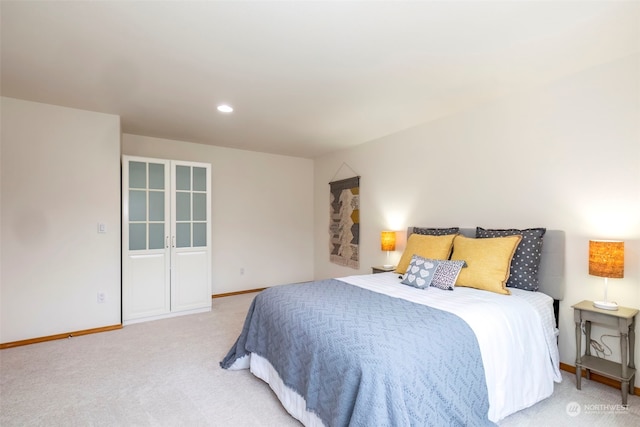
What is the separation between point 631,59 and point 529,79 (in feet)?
2.00

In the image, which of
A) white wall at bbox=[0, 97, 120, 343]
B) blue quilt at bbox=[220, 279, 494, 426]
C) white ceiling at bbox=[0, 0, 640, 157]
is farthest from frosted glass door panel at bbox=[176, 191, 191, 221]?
blue quilt at bbox=[220, 279, 494, 426]

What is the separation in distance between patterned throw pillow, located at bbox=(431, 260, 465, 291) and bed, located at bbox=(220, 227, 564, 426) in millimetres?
68

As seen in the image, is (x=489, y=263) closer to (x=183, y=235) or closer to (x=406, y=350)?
(x=406, y=350)

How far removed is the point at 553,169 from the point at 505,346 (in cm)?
164

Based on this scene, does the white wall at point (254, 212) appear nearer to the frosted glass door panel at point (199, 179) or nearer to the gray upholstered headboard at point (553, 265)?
the frosted glass door panel at point (199, 179)

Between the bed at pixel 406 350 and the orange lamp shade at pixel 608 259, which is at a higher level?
the orange lamp shade at pixel 608 259

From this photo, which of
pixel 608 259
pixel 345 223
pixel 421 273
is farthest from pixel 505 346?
pixel 345 223

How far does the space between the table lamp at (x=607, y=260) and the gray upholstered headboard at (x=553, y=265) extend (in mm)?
319

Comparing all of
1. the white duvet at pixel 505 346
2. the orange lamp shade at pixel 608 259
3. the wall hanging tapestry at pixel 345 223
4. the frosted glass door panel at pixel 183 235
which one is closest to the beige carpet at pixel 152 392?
the white duvet at pixel 505 346

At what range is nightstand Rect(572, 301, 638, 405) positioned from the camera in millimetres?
2033

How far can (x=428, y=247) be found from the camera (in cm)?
311

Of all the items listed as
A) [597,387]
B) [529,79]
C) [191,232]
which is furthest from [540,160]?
[191,232]

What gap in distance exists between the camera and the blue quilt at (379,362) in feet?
4.45

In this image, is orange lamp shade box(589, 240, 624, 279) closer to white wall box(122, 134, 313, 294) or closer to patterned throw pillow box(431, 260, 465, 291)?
patterned throw pillow box(431, 260, 465, 291)
